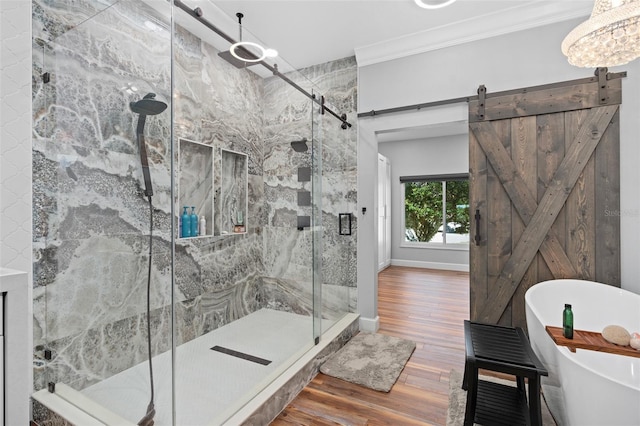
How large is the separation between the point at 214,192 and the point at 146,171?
1.40 meters

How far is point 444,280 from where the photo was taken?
17.2ft

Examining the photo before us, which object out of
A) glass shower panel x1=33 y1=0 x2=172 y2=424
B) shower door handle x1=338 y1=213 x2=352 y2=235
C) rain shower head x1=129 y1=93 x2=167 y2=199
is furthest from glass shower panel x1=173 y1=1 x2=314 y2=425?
rain shower head x1=129 y1=93 x2=167 y2=199

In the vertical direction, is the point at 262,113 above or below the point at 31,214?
above

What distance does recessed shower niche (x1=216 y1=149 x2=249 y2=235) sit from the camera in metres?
3.08

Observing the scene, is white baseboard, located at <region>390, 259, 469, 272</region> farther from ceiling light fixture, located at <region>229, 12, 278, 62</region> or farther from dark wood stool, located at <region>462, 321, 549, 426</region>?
ceiling light fixture, located at <region>229, 12, 278, 62</region>

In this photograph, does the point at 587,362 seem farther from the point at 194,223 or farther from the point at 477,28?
the point at 194,223

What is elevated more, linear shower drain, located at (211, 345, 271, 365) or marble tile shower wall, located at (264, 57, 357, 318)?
marble tile shower wall, located at (264, 57, 357, 318)

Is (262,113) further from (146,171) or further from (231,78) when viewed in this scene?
(146,171)

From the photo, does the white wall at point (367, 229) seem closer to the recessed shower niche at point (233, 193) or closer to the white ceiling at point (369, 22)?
the white ceiling at point (369, 22)

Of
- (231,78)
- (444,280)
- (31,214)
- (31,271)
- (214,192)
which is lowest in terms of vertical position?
(444,280)

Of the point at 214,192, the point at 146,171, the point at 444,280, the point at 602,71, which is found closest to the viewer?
the point at 146,171

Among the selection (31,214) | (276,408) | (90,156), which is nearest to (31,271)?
(31,214)

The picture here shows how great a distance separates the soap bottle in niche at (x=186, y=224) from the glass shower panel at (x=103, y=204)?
3.18ft

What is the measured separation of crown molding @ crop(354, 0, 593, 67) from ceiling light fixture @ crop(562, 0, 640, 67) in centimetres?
130
